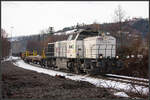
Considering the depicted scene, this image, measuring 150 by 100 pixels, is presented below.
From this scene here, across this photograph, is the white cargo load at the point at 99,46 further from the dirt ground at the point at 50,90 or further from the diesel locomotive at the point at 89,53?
the dirt ground at the point at 50,90

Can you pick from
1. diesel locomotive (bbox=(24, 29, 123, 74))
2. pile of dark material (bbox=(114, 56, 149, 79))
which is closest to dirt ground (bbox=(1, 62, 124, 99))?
diesel locomotive (bbox=(24, 29, 123, 74))

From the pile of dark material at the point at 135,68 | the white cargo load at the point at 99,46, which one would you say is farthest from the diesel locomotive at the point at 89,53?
the pile of dark material at the point at 135,68

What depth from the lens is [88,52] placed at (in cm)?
1359

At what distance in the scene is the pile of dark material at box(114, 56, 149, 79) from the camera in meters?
13.8

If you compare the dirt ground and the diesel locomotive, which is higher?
the diesel locomotive

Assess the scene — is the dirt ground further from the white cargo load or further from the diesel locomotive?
the white cargo load

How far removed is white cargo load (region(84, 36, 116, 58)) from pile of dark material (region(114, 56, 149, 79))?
2.09 metres

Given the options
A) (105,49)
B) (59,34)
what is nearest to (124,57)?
(105,49)

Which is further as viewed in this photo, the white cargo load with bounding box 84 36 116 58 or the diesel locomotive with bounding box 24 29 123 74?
the white cargo load with bounding box 84 36 116 58

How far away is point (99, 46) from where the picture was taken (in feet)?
42.4

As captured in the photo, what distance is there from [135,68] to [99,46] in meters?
4.09

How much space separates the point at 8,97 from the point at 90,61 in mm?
8602

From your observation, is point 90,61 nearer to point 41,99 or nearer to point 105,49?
point 105,49

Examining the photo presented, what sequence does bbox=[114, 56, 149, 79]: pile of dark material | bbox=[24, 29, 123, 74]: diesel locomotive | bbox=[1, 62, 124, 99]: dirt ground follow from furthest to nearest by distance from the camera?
bbox=[114, 56, 149, 79]: pile of dark material < bbox=[24, 29, 123, 74]: diesel locomotive < bbox=[1, 62, 124, 99]: dirt ground
